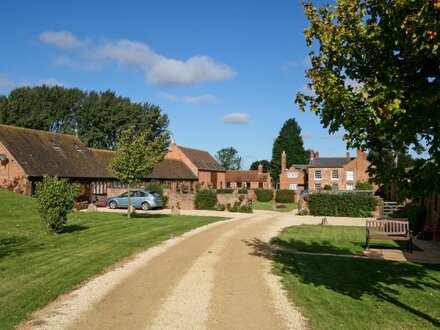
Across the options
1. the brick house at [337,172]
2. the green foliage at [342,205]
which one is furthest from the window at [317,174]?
the green foliage at [342,205]

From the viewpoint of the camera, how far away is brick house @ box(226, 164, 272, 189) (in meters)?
81.8

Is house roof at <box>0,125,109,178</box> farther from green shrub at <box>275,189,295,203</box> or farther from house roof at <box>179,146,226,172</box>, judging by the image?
green shrub at <box>275,189,295,203</box>

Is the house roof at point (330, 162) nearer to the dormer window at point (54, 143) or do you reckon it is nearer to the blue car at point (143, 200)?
the blue car at point (143, 200)

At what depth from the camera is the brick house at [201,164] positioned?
61.1 meters

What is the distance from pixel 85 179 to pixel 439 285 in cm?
3255

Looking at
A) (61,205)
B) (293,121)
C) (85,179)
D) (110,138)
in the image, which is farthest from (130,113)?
(61,205)

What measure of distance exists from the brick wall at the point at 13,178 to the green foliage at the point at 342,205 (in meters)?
21.7

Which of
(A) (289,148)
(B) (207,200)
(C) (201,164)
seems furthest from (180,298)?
(A) (289,148)

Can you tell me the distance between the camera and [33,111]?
59406mm

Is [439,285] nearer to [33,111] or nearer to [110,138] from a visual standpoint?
[33,111]

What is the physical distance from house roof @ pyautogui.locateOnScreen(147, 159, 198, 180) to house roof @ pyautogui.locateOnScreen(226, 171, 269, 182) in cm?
2483

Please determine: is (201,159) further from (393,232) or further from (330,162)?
(393,232)

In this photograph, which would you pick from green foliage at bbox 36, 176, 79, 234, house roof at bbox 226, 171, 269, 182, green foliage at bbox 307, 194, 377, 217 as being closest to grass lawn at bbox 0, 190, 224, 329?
green foliage at bbox 36, 176, 79, 234

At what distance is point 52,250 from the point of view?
41.5 feet
